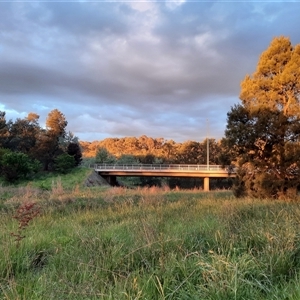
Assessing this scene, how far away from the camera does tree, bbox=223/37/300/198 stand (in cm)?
1384

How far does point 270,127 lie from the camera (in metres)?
13.9

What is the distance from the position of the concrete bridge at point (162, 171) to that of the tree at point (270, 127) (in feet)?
74.2

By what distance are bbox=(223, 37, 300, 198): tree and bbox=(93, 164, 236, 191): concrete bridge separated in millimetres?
22619

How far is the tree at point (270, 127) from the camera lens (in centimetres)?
1384

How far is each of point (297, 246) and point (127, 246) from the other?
8.35 feet

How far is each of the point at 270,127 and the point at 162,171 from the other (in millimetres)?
27299

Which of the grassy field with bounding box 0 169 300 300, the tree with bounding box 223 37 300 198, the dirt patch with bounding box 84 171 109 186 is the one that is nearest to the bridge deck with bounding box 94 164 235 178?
the dirt patch with bounding box 84 171 109 186

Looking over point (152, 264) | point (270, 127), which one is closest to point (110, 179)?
point (270, 127)

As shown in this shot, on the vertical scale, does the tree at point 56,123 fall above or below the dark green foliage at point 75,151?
above

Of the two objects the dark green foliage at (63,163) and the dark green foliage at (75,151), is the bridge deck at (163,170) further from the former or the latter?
the dark green foliage at (63,163)

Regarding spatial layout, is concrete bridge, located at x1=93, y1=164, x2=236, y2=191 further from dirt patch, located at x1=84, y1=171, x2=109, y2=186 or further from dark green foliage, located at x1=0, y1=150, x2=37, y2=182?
dark green foliage, located at x1=0, y1=150, x2=37, y2=182

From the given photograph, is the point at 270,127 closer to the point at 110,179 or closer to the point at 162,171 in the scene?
the point at 162,171

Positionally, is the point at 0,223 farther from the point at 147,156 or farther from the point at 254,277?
the point at 147,156

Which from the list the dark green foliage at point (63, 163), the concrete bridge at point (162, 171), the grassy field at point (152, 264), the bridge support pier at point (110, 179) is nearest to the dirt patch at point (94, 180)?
the concrete bridge at point (162, 171)
